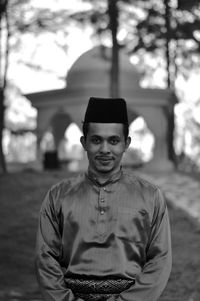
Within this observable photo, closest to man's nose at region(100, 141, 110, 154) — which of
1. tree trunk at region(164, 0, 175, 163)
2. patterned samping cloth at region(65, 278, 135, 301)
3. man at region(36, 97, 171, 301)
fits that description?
man at region(36, 97, 171, 301)

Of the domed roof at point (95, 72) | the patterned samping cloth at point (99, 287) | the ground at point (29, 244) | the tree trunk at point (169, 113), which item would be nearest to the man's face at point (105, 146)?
the patterned samping cloth at point (99, 287)

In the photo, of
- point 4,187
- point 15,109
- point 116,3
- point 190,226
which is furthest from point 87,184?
point 15,109

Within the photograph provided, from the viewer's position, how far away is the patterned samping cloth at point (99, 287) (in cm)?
332

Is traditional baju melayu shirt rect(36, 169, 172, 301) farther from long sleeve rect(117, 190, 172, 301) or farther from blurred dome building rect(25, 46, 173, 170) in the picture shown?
blurred dome building rect(25, 46, 173, 170)

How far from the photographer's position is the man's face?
3.46 metres

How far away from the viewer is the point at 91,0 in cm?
2100

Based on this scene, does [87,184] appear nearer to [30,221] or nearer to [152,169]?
[30,221]

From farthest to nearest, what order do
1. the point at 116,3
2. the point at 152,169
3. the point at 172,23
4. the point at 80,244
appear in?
the point at 172,23 → the point at 152,169 → the point at 116,3 → the point at 80,244

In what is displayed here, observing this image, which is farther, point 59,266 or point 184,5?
point 184,5

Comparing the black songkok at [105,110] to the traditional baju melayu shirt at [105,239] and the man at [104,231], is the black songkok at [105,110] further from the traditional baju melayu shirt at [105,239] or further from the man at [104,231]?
the traditional baju melayu shirt at [105,239]

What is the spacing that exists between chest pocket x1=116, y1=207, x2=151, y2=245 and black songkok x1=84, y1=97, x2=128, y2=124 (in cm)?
48

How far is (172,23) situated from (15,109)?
8.67 meters

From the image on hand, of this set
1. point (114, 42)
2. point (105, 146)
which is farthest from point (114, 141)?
point (114, 42)

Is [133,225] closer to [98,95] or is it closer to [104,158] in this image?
[104,158]
